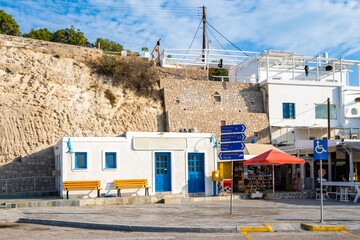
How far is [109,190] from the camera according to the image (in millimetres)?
17812

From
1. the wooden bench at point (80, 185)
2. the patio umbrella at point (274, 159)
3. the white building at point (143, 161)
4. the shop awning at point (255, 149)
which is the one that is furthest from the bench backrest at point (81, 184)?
the shop awning at point (255, 149)

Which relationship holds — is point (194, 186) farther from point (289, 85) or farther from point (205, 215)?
point (289, 85)

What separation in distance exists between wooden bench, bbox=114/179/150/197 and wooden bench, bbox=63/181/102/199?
2.94 ft

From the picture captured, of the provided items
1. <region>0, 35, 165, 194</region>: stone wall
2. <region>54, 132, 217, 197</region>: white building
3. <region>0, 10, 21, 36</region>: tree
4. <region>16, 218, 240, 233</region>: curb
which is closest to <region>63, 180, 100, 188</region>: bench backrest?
<region>54, 132, 217, 197</region>: white building

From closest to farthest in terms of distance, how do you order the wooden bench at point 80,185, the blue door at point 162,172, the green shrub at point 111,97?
1. the wooden bench at point 80,185
2. the blue door at point 162,172
3. the green shrub at point 111,97

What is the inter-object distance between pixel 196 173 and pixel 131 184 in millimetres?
3531

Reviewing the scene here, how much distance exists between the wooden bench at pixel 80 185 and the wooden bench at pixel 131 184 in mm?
896

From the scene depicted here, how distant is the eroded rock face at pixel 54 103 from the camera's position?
24875 mm

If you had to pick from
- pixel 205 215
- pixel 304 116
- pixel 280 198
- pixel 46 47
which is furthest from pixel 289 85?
pixel 205 215

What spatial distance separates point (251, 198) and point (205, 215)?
7528 mm

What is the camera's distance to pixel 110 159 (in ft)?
59.5

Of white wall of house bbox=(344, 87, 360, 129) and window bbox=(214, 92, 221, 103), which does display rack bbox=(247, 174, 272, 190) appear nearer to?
window bbox=(214, 92, 221, 103)

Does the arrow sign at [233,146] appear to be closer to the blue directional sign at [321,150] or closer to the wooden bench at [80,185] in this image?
the blue directional sign at [321,150]

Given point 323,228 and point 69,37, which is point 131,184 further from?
point 69,37
